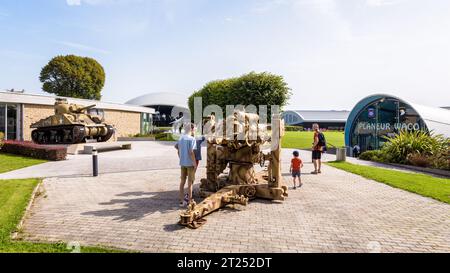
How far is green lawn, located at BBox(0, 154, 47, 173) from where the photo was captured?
11705 millimetres

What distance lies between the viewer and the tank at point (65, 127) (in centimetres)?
1881

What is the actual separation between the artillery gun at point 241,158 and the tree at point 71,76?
48.1 metres

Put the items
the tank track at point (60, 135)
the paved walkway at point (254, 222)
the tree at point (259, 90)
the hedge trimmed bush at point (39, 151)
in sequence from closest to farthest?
the paved walkway at point (254, 222)
the hedge trimmed bush at point (39, 151)
the tank track at point (60, 135)
the tree at point (259, 90)

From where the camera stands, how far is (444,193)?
800 centimetres

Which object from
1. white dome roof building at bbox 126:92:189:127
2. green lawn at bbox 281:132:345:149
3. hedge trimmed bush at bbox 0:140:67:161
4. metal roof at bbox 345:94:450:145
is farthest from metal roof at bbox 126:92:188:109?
hedge trimmed bush at bbox 0:140:67:161

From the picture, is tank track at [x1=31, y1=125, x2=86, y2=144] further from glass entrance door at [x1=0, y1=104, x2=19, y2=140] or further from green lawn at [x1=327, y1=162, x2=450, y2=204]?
green lawn at [x1=327, y1=162, x2=450, y2=204]

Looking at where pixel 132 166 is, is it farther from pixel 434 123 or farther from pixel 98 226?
pixel 434 123

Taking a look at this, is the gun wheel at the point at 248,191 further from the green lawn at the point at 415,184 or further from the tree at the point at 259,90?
the tree at the point at 259,90

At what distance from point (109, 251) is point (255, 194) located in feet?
13.4

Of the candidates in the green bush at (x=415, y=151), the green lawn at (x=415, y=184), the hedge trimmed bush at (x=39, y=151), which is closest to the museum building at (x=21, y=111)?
the hedge trimmed bush at (x=39, y=151)

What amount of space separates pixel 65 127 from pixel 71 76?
3334cm

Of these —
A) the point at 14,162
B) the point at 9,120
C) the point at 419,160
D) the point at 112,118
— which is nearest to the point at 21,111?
the point at 9,120
